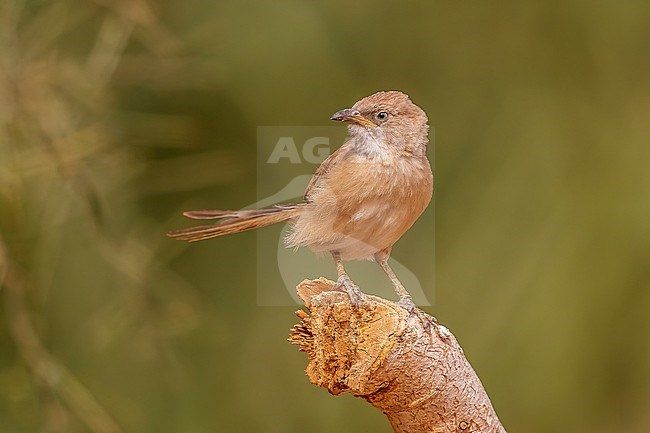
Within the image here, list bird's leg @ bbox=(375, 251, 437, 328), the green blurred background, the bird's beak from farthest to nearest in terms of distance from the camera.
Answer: the green blurred background → bird's leg @ bbox=(375, 251, 437, 328) → the bird's beak

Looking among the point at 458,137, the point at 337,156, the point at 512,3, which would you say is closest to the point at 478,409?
the point at 337,156

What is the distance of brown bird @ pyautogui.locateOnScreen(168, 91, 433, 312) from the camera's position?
1.24m

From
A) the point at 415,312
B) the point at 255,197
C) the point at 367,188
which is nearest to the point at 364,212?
the point at 367,188

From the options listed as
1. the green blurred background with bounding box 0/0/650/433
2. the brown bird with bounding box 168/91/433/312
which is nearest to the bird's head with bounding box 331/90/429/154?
the brown bird with bounding box 168/91/433/312

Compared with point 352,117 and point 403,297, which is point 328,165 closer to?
point 352,117

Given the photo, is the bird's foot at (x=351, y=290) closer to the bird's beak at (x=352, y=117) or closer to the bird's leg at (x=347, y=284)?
the bird's leg at (x=347, y=284)

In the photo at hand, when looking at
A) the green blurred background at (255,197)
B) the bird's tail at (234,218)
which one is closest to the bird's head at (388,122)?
the bird's tail at (234,218)

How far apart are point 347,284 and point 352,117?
23 cm

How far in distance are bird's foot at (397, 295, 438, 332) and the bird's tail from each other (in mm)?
200

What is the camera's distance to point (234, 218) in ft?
4.23

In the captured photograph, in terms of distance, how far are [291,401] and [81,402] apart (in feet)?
1.93

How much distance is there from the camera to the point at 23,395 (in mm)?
2502

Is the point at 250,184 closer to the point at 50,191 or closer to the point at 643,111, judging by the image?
the point at 50,191

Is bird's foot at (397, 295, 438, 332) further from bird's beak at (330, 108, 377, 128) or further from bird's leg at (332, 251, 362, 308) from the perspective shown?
bird's beak at (330, 108, 377, 128)
